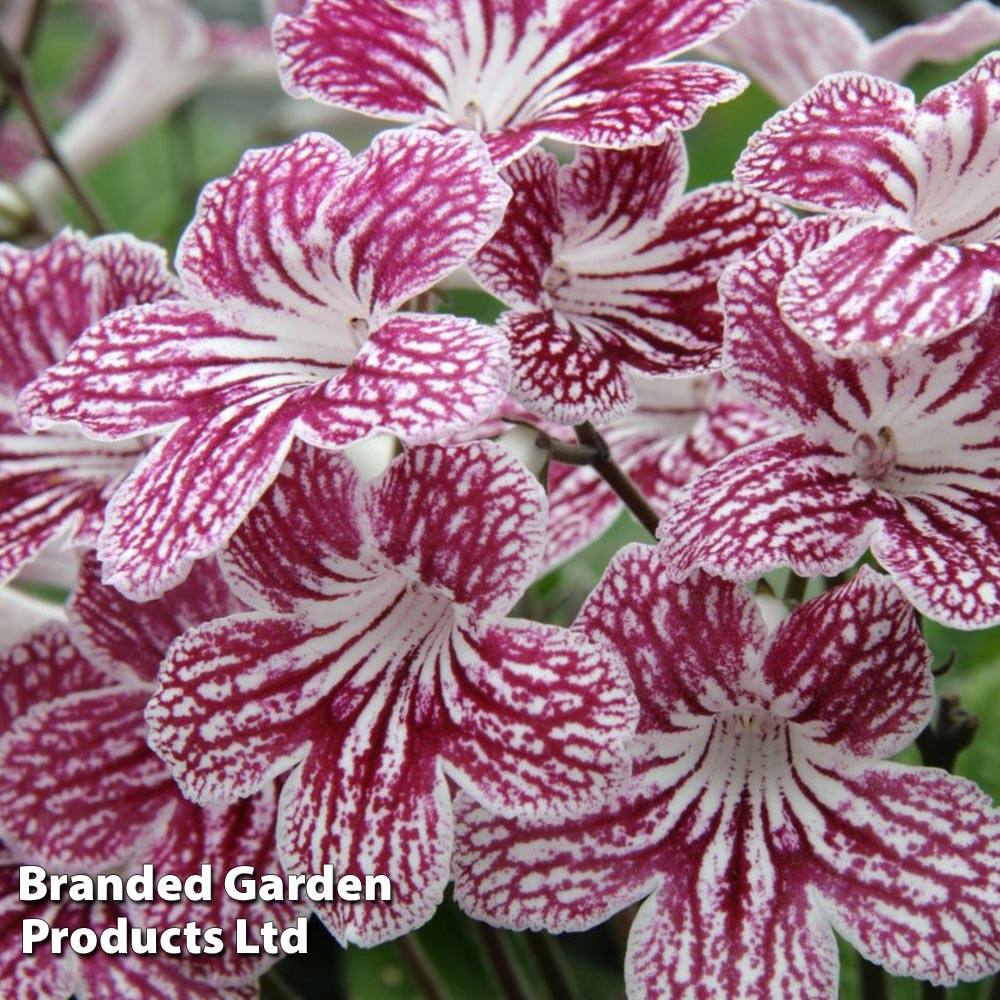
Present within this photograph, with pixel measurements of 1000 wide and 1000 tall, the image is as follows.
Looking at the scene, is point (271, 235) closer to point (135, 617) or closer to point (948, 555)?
point (135, 617)

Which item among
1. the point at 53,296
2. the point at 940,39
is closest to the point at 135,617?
the point at 53,296

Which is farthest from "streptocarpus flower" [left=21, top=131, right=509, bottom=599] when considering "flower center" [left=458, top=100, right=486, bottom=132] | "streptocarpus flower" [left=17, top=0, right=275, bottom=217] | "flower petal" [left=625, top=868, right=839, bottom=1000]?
"streptocarpus flower" [left=17, top=0, right=275, bottom=217]

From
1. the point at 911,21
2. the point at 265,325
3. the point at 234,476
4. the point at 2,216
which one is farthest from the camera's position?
the point at 911,21

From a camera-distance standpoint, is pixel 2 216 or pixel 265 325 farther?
pixel 2 216

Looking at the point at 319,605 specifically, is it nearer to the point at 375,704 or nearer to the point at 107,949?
the point at 375,704

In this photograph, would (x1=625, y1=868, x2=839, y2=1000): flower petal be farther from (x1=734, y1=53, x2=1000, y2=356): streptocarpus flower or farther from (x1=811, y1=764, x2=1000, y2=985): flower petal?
(x1=734, y1=53, x2=1000, y2=356): streptocarpus flower

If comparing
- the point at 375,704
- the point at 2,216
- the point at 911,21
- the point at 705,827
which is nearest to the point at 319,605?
the point at 375,704
